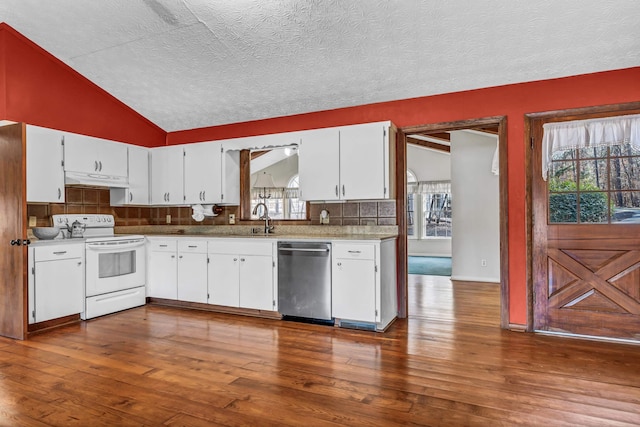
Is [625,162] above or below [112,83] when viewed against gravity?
below

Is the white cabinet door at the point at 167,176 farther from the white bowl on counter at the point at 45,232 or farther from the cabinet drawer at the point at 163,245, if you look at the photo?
the white bowl on counter at the point at 45,232

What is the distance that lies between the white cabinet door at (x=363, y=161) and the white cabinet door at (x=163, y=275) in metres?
2.30

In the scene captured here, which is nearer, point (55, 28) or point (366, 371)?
point (366, 371)

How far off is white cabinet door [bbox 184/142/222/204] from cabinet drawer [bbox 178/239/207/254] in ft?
2.11

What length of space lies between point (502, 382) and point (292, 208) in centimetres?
302

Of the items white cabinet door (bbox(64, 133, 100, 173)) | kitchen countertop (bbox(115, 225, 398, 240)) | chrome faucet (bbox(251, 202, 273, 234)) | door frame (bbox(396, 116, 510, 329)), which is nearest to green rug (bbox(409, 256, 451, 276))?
door frame (bbox(396, 116, 510, 329))

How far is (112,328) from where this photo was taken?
3859 millimetres

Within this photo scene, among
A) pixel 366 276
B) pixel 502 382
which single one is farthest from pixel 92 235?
pixel 502 382

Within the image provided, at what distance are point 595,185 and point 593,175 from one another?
9 centimetres

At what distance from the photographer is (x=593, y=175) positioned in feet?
11.6

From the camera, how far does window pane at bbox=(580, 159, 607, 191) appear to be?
3.49 meters

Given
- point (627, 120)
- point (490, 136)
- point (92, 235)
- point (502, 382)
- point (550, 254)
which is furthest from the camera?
point (490, 136)

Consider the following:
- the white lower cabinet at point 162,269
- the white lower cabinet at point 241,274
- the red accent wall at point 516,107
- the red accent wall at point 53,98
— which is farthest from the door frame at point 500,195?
the red accent wall at point 53,98

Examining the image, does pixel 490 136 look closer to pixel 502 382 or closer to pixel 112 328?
pixel 502 382
